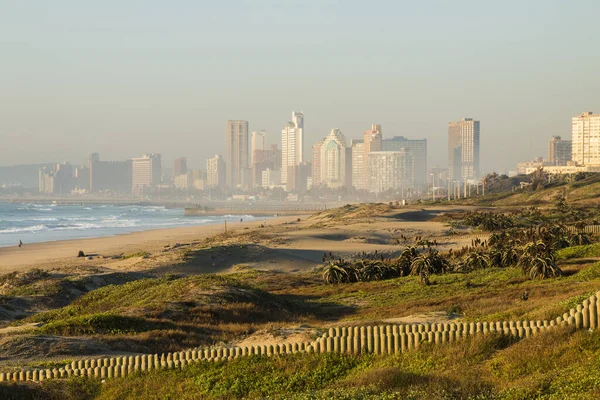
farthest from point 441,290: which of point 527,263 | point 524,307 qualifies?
point 524,307

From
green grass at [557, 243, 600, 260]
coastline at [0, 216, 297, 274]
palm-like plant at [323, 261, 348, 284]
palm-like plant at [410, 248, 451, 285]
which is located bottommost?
coastline at [0, 216, 297, 274]

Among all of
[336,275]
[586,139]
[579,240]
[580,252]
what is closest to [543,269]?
[580,252]

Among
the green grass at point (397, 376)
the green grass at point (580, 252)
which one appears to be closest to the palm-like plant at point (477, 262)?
the green grass at point (580, 252)

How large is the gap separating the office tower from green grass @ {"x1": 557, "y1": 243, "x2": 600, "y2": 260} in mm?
150578

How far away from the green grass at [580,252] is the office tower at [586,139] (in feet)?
494

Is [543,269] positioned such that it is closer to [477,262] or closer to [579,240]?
[477,262]

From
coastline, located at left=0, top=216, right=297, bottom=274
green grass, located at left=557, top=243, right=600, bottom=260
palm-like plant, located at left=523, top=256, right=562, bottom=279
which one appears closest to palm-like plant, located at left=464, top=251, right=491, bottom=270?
green grass, located at left=557, top=243, right=600, bottom=260

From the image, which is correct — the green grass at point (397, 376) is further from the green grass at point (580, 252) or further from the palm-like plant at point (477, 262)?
the green grass at point (580, 252)

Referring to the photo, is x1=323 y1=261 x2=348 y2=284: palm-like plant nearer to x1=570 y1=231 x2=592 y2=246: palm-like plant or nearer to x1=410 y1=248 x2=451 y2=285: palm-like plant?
x1=410 y1=248 x2=451 y2=285: palm-like plant

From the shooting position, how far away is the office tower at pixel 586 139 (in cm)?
18525

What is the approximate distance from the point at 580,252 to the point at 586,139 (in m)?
158

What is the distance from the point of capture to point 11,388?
16156 millimetres

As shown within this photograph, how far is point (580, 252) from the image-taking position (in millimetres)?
39562

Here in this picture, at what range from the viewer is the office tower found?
185m
